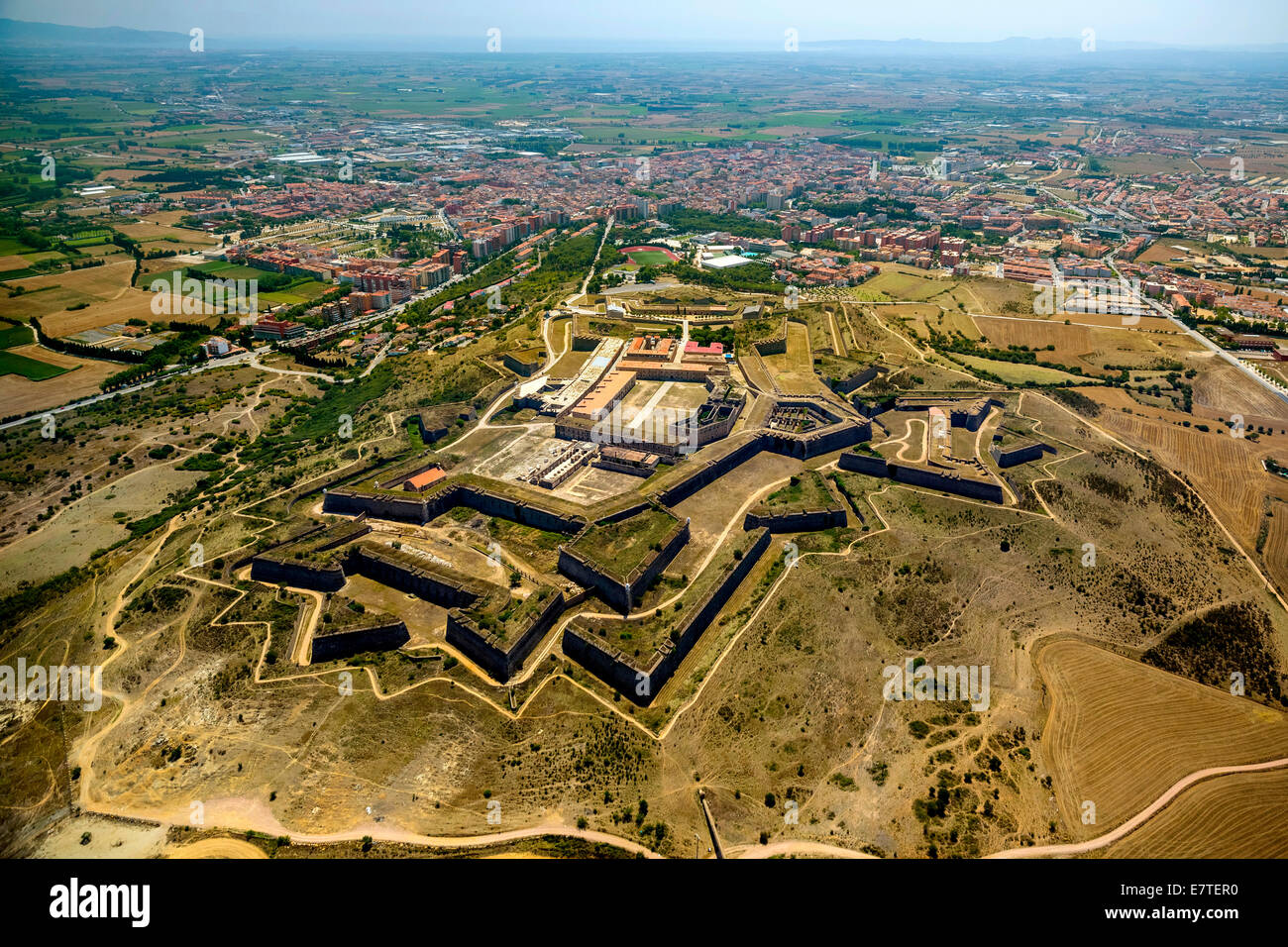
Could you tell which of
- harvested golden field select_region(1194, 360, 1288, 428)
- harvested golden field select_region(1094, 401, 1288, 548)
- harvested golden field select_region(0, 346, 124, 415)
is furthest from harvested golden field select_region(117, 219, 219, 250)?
harvested golden field select_region(1194, 360, 1288, 428)

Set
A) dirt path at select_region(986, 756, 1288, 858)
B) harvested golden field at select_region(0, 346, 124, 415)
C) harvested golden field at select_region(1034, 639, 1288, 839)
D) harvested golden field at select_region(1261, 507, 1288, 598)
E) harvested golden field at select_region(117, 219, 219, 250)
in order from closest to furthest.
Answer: dirt path at select_region(986, 756, 1288, 858) → harvested golden field at select_region(1034, 639, 1288, 839) → harvested golden field at select_region(1261, 507, 1288, 598) → harvested golden field at select_region(0, 346, 124, 415) → harvested golden field at select_region(117, 219, 219, 250)

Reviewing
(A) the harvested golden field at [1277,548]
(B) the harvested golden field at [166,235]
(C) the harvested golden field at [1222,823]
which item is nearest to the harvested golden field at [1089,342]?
(A) the harvested golden field at [1277,548]

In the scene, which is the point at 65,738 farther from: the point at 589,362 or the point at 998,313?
the point at 998,313

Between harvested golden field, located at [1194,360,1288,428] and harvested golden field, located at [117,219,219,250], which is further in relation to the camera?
harvested golden field, located at [117,219,219,250]

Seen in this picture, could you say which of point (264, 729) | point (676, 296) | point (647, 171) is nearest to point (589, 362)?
point (676, 296)

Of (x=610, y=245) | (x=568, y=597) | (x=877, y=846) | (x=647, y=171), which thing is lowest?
(x=877, y=846)

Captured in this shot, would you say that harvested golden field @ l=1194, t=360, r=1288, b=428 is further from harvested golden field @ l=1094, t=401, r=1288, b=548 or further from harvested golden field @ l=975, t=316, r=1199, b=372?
harvested golden field @ l=1094, t=401, r=1288, b=548
